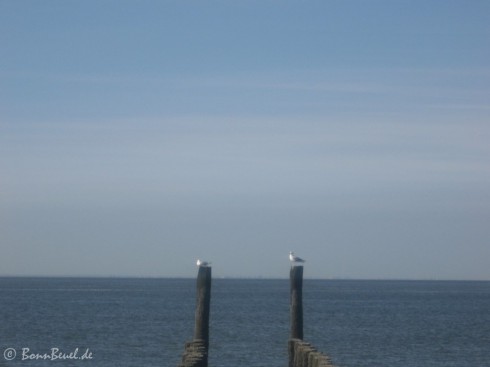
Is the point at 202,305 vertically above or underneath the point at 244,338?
above

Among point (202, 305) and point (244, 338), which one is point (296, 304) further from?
point (244, 338)

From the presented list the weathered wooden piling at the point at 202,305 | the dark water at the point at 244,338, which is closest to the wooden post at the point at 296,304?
the weathered wooden piling at the point at 202,305

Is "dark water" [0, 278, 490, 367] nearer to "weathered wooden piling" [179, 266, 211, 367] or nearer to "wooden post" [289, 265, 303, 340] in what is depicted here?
"wooden post" [289, 265, 303, 340]

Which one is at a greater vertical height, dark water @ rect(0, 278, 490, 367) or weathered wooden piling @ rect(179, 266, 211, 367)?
weathered wooden piling @ rect(179, 266, 211, 367)

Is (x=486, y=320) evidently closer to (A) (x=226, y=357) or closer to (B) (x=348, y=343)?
(B) (x=348, y=343)

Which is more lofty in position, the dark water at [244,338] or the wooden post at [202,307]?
the wooden post at [202,307]

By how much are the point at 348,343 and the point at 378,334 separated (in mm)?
7322

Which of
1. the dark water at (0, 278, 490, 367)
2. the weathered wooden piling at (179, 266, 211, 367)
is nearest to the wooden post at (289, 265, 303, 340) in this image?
the weathered wooden piling at (179, 266, 211, 367)

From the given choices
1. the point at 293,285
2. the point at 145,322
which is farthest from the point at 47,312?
the point at 293,285

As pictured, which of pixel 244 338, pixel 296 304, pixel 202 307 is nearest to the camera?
pixel 202 307

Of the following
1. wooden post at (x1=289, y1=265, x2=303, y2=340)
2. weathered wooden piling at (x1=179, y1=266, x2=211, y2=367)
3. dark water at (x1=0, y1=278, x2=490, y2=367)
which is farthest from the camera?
dark water at (x1=0, y1=278, x2=490, y2=367)

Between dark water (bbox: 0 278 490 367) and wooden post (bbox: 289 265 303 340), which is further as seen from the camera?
dark water (bbox: 0 278 490 367)

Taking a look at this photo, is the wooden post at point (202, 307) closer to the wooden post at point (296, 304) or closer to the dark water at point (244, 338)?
the wooden post at point (296, 304)

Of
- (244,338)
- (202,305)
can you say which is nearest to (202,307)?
(202,305)
